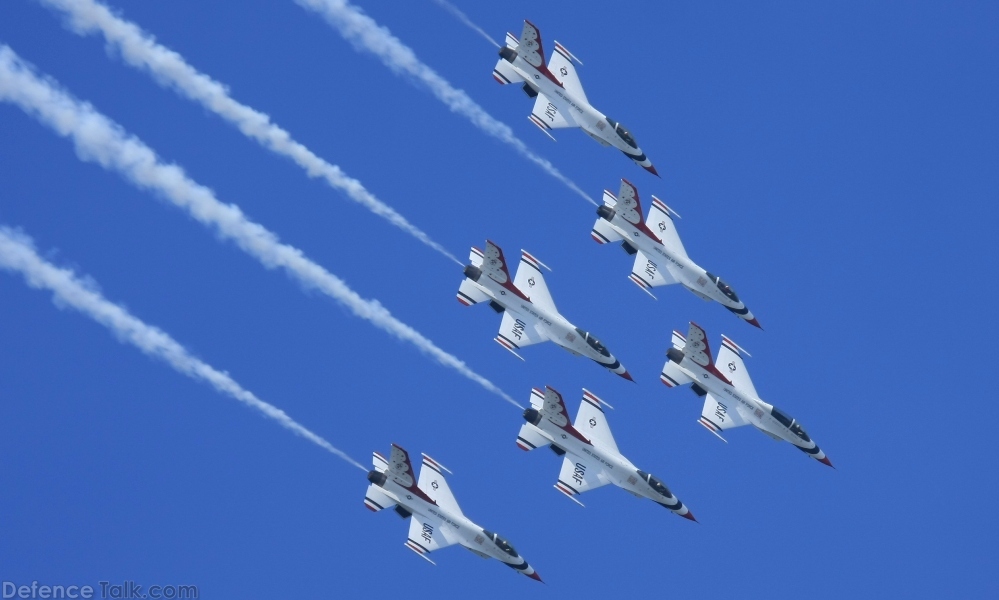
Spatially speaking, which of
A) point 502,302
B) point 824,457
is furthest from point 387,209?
point 824,457

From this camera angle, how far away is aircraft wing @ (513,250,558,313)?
280ft

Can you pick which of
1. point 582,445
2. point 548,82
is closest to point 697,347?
point 582,445

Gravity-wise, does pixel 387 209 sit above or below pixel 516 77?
below

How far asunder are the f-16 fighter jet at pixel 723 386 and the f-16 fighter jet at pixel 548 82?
24.4 ft

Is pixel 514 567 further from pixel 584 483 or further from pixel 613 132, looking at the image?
pixel 613 132

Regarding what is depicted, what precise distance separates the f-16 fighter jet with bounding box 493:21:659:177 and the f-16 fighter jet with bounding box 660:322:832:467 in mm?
7445

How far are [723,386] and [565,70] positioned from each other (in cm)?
1126

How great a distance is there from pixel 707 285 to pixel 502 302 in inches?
295

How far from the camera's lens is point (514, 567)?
279ft

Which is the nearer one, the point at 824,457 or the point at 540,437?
the point at 540,437

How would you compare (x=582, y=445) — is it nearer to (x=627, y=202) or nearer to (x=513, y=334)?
(x=513, y=334)

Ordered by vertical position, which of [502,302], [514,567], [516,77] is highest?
[516,77]

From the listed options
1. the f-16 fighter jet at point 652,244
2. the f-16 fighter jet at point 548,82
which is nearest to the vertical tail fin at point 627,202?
the f-16 fighter jet at point 652,244

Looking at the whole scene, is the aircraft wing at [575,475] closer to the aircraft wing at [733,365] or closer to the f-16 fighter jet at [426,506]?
the f-16 fighter jet at [426,506]
